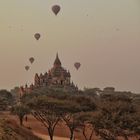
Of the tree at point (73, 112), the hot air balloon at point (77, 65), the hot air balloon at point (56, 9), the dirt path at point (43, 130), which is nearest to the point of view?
the tree at point (73, 112)

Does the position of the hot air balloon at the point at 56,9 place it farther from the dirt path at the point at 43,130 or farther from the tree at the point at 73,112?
the dirt path at the point at 43,130

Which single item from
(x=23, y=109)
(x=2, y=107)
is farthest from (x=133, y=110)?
(x=2, y=107)

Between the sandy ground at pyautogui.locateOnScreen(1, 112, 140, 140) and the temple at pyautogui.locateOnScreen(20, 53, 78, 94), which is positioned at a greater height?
the temple at pyautogui.locateOnScreen(20, 53, 78, 94)

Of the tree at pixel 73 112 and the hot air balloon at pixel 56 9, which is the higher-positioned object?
the hot air balloon at pixel 56 9

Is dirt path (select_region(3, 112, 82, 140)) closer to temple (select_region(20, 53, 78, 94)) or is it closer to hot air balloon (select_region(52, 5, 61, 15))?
hot air balloon (select_region(52, 5, 61, 15))

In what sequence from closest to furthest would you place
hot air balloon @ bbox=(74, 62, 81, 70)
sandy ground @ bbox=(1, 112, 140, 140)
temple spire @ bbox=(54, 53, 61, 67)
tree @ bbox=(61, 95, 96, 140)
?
tree @ bbox=(61, 95, 96, 140) → sandy ground @ bbox=(1, 112, 140, 140) → hot air balloon @ bbox=(74, 62, 81, 70) → temple spire @ bbox=(54, 53, 61, 67)

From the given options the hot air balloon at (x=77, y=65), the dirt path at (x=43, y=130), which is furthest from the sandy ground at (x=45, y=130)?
the hot air balloon at (x=77, y=65)

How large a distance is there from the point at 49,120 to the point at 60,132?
1505 centimetres

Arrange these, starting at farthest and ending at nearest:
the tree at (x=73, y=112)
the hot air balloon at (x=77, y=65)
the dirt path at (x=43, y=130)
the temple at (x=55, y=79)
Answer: the temple at (x=55, y=79), the hot air balloon at (x=77, y=65), the dirt path at (x=43, y=130), the tree at (x=73, y=112)

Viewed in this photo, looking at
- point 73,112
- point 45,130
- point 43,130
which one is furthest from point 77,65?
point 73,112

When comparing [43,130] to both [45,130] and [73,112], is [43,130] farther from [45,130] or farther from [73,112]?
[73,112]

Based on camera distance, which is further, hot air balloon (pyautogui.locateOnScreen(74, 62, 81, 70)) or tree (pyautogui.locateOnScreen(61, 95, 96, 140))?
hot air balloon (pyautogui.locateOnScreen(74, 62, 81, 70))

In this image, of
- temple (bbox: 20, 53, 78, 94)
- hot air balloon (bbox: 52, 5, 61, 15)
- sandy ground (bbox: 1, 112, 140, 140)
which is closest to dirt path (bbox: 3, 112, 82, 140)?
sandy ground (bbox: 1, 112, 140, 140)

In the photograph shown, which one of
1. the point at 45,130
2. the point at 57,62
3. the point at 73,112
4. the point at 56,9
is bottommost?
the point at 45,130
